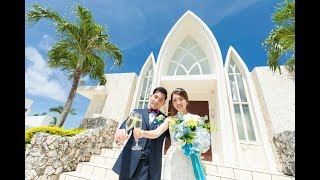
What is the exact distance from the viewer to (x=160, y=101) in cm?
216

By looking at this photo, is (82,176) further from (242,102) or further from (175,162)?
(242,102)

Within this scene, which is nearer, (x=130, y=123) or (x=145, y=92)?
(x=130, y=123)

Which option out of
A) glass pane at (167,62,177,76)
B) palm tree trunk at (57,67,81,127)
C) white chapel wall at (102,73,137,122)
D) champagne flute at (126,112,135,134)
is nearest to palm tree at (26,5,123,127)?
palm tree trunk at (57,67,81,127)

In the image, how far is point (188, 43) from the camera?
29.9ft

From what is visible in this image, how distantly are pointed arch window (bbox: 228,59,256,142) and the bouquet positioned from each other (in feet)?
19.2

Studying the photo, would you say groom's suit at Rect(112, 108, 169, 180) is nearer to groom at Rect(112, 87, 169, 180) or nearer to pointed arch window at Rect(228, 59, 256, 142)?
groom at Rect(112, 87, 169, 180)

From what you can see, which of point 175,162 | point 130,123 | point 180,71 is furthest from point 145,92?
point 130,123

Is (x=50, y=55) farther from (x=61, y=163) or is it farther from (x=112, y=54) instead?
(x=61, y=163)

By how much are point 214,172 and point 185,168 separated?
324cm

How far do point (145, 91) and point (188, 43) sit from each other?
3514 millimetres

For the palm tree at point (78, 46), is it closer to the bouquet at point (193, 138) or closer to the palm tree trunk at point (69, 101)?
the palm tree trunk at point (69, 101)

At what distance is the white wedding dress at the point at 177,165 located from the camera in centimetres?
185

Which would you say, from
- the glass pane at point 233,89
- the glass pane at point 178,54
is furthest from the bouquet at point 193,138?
the glass pane at point 178,54

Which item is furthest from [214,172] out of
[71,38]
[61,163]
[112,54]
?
[71,38]
